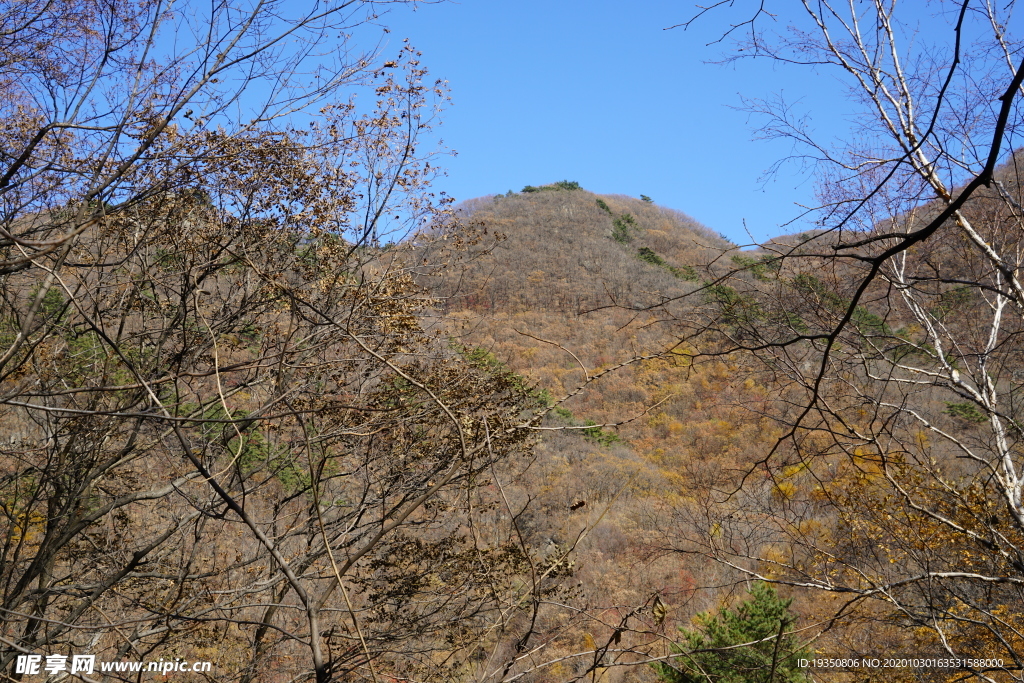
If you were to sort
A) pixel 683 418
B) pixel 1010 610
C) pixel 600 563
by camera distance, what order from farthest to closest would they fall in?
pixel 683 418
pixel 600 563
pixel 1010 610

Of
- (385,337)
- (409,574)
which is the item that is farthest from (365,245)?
(409,574)

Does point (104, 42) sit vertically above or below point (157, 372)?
above

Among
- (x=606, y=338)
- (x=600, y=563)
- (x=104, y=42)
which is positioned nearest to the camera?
(x=104, y=42)

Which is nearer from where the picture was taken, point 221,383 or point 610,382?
point 221,383

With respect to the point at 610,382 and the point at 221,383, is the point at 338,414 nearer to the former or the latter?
the point at 221,383

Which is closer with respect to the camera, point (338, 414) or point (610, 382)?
point (338, 414)

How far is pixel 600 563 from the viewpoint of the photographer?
11430 millimetres

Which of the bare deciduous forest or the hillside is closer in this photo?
the bare deciduous forest

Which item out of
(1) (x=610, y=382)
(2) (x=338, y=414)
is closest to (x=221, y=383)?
(2) (x=338, y=414)

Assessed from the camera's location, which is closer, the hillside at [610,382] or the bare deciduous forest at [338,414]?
the bare deciduous forest at [338,414]

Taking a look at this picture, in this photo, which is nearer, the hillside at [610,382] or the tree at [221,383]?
the tree at [221,383]

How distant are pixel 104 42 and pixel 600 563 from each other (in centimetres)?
1034

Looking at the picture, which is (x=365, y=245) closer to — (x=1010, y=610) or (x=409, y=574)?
(x=409, y=574)

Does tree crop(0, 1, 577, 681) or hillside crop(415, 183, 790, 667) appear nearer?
tree crop(0, 1, 577, 681)
